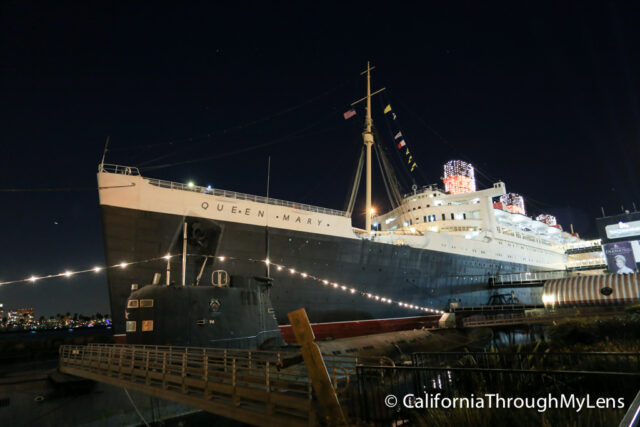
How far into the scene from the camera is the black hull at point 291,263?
15.0 meters

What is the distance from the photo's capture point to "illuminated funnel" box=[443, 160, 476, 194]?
38594 millimetres

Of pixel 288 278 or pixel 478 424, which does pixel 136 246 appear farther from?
pixel 478 424

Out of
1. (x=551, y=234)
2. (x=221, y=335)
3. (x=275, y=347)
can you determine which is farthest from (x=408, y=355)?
(x=551, y=234)

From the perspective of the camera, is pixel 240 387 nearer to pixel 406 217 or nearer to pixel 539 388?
pixel 539 388

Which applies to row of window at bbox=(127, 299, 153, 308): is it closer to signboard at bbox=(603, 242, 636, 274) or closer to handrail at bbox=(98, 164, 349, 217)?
handrail at bbox=(98, 164, 349, 217)

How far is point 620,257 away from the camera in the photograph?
122 feet

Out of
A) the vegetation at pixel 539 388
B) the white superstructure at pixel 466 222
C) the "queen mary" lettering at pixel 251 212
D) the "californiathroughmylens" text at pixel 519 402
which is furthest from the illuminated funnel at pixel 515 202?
the "californiathroughmylens" text at pixel 519 402

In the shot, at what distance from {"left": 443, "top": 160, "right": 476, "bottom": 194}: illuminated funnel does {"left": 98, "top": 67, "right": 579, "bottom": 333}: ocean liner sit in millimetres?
8147

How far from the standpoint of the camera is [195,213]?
1652cm

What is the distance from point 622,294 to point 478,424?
2944cm

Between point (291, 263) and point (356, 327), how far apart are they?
5633mm

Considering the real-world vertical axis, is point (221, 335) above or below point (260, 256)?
below

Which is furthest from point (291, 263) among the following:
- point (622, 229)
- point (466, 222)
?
point (622, 229)

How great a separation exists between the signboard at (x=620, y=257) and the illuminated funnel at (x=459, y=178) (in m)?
15.3
